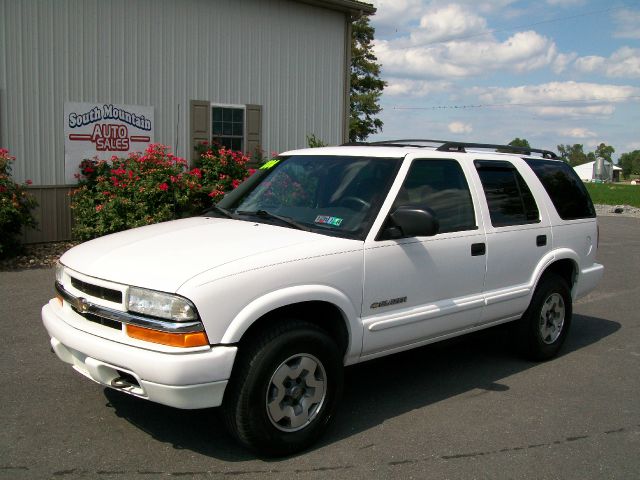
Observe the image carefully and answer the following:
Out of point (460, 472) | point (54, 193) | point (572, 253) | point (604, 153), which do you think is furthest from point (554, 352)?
point (604, 153)

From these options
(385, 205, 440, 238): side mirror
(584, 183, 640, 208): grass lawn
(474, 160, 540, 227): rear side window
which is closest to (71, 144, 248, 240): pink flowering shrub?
(474, 160, 540, 227): rear side window

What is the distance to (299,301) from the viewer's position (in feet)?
12.6

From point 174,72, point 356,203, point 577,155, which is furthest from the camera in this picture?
point 577,155

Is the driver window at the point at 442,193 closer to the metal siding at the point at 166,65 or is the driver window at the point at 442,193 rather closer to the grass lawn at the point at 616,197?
the metal siding at the point at 166,65

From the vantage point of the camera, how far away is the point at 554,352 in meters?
6.06

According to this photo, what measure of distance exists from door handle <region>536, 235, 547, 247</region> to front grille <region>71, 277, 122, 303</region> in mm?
3586

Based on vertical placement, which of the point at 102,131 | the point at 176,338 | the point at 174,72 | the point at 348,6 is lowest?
the point at 176,338

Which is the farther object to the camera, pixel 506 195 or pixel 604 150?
pixel 604 150

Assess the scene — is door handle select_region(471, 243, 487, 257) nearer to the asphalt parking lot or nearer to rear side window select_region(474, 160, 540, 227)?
rear side window select_region(474, 160, 540, 227)

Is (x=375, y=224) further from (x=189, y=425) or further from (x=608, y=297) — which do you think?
(x=608, y=297)

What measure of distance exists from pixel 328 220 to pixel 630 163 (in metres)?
176

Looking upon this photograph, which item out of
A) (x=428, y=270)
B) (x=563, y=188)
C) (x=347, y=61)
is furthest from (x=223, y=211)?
(x=347, y=61)

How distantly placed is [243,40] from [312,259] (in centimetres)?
1002

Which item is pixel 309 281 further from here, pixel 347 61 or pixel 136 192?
pixel 347 61
